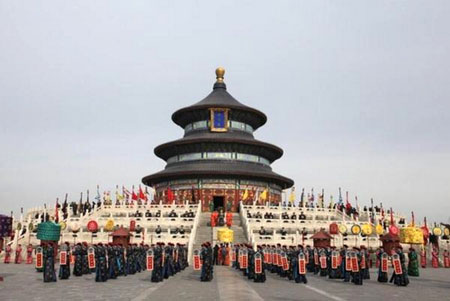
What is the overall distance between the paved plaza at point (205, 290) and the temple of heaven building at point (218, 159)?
29.1m

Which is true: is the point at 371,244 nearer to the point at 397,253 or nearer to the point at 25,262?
the point at 397,253

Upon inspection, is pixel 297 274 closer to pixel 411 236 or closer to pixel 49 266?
pixel 411 236

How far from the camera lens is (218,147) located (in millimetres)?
56469

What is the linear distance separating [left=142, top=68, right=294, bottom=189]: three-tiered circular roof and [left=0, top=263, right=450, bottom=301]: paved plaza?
3297cm

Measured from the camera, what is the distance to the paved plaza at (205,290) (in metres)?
14.4

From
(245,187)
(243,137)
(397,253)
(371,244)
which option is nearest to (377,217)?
(371,244)

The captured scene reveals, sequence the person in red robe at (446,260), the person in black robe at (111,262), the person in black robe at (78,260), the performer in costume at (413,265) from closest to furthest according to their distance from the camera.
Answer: the person in black robe at (111,262) → the person in black robe at (78,260) → the performer in costume at (413,265) → the person in red robe at (446,260)

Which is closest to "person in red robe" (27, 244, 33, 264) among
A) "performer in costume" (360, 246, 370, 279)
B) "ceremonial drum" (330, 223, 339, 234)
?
"ceremonial drum" (330, 223, 339, 234)

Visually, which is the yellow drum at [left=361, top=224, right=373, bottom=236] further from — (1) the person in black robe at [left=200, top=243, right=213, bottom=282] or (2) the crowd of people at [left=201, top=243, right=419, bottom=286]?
(1) the person in black robe at [left=200, top=243, right=213, bottom=282]

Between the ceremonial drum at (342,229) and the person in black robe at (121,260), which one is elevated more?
the ceremonial drum at (342,229)

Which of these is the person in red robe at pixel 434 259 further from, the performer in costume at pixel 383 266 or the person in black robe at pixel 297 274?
the person in black robe at pixel 297 274

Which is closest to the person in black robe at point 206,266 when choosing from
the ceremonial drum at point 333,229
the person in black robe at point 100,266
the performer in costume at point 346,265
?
the person in black robe at point 100,266

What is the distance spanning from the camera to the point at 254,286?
1789 cm

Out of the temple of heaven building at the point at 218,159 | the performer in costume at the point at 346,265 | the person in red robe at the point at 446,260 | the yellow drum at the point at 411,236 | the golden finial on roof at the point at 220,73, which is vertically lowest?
the person in red robe at the point at 446,260
